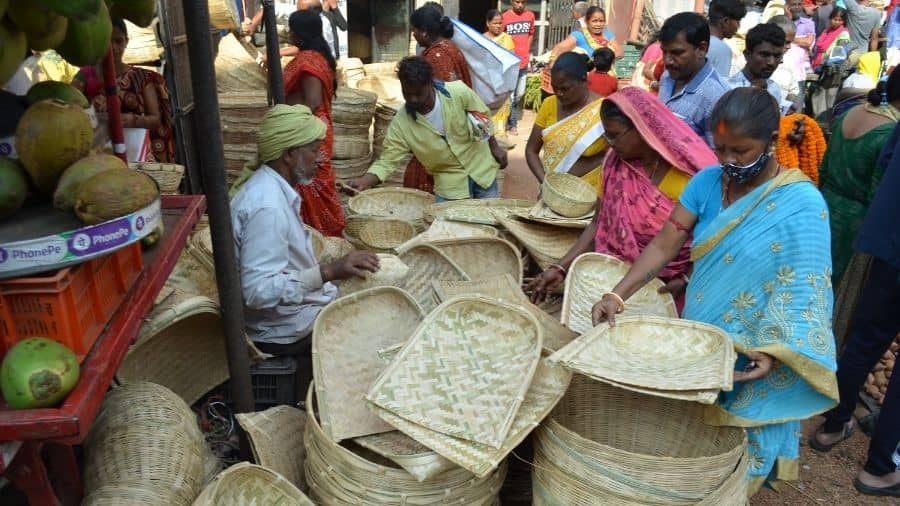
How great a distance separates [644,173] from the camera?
9.44 ft

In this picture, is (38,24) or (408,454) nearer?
(38,24)

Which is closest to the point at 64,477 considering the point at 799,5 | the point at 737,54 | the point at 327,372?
the point at 327,372

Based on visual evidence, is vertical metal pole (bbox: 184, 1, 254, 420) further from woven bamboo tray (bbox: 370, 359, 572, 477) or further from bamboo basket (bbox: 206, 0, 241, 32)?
bamboo basket (bbox: 206, 0, 241, 32)

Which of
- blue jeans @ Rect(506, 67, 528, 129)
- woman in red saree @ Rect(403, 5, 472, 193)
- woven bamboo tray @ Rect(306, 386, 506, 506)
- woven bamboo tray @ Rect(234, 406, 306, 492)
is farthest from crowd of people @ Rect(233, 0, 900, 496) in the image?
blue jeans @ Rect(506, 67, 528, 129)

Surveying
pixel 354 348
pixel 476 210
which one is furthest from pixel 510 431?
pixel 476 210

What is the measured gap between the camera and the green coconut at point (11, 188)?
1280mm

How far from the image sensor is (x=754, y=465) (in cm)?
225

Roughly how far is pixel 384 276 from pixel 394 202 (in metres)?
1.47

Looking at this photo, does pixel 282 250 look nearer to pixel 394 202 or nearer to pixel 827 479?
pixel 394 202

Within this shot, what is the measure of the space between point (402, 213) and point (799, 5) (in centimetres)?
828

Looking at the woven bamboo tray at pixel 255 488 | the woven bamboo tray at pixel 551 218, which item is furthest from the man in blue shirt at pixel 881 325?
the woven bamboo tray at pixel 255 488

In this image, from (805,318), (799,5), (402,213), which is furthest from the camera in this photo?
(799,5)

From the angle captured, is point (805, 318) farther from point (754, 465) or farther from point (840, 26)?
point (840, 26)

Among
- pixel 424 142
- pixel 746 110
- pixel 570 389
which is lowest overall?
pixel 570 389
